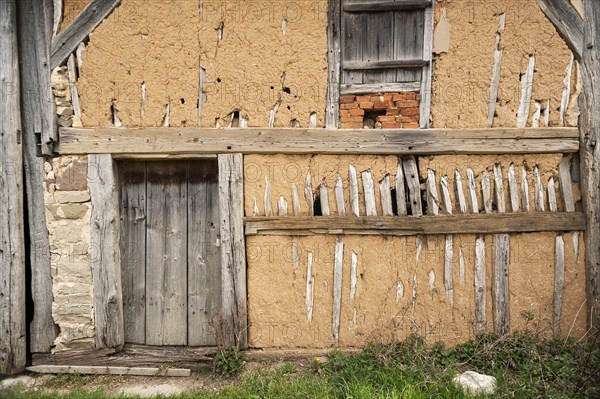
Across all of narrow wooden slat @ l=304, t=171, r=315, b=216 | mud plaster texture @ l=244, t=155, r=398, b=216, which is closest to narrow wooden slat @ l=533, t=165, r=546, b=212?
mud plaster texture @ l=244, t=155, r=398, b=216

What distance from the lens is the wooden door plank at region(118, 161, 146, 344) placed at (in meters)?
4.03

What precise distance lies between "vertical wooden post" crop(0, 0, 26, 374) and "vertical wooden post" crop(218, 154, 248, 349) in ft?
6.54

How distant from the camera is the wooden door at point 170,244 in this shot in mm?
4039

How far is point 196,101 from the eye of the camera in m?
3.82

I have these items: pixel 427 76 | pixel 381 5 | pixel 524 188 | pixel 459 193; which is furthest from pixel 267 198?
pixel 524 188

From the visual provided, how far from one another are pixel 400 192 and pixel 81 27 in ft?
Answer: 11.6

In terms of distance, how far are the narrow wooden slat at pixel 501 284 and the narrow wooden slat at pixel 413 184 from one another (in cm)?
84

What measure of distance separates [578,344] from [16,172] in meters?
5.72

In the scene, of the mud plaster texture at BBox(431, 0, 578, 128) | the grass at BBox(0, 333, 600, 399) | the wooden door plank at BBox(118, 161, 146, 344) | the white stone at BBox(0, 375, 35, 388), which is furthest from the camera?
the wooden door plank at BBox(118, 161, 146, 344)

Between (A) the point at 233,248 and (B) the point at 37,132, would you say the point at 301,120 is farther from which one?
(B) the point at 37,132

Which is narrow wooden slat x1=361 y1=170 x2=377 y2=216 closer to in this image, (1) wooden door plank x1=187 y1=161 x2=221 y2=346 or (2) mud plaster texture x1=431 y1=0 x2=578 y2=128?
(2) mud plaster texture x1=431 y1=0 x2=578 y2=128

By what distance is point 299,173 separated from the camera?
386 cm

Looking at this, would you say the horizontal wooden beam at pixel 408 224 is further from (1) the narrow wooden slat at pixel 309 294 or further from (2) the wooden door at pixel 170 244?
(2) the wooden door at pixel 170 244

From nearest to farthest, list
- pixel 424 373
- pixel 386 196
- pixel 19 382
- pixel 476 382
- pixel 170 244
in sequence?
1. pixel 476 382
2. pixel 424 373
3. pixel 19 382
4. pixel 386 196
5. pixel 170 244
